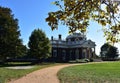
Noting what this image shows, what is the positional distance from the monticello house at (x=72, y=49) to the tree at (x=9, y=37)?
Answer: 81.8 feet

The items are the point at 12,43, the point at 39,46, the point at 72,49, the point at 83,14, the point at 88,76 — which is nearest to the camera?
the point at 83,14

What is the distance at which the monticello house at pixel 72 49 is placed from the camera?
80.8 m

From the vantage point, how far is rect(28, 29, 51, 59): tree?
60.5m

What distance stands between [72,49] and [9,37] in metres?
31.7

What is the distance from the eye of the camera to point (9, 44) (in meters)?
54.2

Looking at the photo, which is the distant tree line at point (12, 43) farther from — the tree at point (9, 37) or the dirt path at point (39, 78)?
the dirt path at point (39, 78)

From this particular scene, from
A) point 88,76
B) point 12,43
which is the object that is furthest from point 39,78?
point 12,43

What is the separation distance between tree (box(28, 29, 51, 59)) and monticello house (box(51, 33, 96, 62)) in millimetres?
17240

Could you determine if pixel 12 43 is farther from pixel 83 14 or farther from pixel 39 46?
pixel 83 14

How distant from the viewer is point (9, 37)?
5488 cm

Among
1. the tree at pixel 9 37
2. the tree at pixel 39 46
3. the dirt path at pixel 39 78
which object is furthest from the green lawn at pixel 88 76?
the tree at pixel 39 46

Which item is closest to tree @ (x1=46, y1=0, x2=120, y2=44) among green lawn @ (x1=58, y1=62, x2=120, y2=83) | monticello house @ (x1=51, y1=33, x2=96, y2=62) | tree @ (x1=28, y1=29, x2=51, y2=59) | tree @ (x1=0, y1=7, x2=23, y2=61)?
green lawn @ (x1=58, y1=62, x2=120, y2=83)

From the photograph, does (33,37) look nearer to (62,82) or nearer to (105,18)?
(62,82)

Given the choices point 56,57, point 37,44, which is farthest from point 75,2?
point 56,57
